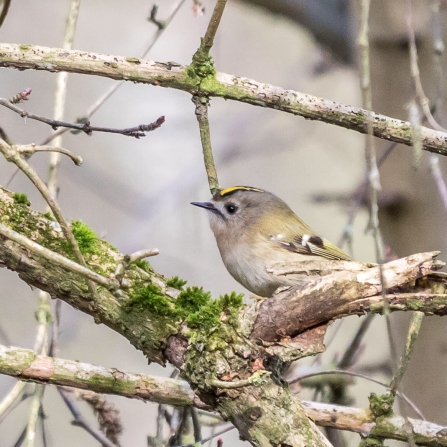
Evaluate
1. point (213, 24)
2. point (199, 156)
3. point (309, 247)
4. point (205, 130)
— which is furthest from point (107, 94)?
point (199, 156)

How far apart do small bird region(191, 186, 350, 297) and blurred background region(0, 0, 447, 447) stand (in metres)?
0.41

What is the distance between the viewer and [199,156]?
184 inches

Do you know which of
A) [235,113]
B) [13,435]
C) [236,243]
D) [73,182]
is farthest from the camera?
[235,113]

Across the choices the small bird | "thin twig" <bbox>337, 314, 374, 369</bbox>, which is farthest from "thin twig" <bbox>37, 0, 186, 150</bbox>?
"thin twig" <bbox>337, 314, 374, 369</bbox>

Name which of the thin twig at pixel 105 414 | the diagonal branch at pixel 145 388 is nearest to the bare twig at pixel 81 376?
the diagonal branch at pixel 145 388

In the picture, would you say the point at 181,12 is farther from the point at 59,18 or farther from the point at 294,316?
the point at 294,316

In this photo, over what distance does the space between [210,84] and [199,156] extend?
111 inches

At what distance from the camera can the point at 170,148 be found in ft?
16.3

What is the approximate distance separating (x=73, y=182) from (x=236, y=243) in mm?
2241

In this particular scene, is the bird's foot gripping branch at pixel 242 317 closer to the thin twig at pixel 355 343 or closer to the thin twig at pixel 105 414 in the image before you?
the thin twig at pixel 105 414

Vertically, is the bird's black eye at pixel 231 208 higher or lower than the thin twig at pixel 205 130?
higher

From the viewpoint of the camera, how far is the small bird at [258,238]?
2.43m

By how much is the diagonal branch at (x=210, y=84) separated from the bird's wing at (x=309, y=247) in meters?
0.87

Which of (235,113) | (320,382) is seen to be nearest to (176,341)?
(320,382)
